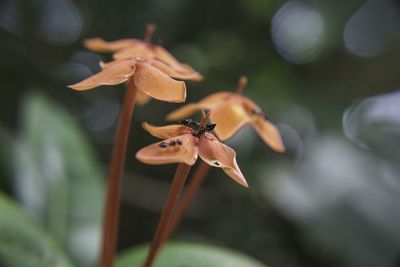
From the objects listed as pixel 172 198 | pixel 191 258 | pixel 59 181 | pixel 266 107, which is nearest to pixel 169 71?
pixel 172 198

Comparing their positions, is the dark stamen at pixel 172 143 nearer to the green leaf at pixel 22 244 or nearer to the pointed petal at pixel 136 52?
the pointed petal at pixel 136 52

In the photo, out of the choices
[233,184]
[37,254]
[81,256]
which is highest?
[37,254]

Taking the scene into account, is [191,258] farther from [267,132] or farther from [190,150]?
[190,150]

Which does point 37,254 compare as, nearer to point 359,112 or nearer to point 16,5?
point 16,5

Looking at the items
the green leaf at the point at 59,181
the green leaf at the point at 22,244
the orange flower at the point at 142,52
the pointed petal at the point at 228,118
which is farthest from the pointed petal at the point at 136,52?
the green leaf at the point at 59,181

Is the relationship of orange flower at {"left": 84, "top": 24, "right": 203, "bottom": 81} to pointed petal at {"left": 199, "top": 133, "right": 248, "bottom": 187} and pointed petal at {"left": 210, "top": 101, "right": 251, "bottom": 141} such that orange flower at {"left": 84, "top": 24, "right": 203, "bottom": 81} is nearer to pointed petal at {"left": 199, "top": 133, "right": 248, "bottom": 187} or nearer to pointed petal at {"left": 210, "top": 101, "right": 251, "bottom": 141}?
pointed petal at {"left": 210, "top": 101, "right": 251, "bottom": 141}

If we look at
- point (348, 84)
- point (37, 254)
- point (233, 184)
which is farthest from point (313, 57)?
point (37, 254)

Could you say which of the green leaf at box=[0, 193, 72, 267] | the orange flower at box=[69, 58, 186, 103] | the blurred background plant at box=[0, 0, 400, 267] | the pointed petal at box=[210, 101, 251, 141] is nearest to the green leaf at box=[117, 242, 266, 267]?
the green leaf at box=[0, 193, 72, 267]
